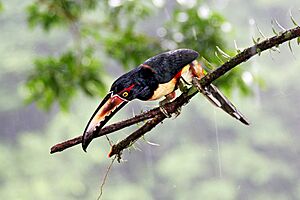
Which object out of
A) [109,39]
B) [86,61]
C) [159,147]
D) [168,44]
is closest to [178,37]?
[168,44]

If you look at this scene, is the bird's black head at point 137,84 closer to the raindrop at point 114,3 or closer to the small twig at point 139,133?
the small twig at point 139,133

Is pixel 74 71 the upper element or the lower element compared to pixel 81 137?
lower

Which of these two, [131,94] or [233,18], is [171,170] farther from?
[131,94]

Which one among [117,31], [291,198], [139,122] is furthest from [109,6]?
[291,198]

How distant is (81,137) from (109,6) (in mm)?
2067

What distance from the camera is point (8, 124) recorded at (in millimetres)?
9867

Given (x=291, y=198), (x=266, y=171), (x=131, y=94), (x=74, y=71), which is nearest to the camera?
(x=131, y=94)

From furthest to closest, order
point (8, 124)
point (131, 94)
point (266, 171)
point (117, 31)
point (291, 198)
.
→ point (8, 124) < point (266, 171) < point (291, 198) < point (117, 31) < point (131, 94)

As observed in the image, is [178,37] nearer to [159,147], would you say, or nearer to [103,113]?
[103,113]

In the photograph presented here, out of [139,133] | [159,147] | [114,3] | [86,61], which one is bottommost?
[159,147]

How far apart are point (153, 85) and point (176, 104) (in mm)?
31

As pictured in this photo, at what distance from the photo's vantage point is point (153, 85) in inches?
17.5

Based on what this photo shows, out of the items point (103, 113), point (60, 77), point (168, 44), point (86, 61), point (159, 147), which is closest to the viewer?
point (103, 113)

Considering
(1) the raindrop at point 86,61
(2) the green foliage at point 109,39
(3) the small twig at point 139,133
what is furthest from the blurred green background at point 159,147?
(3) the small twig at point 139,133
